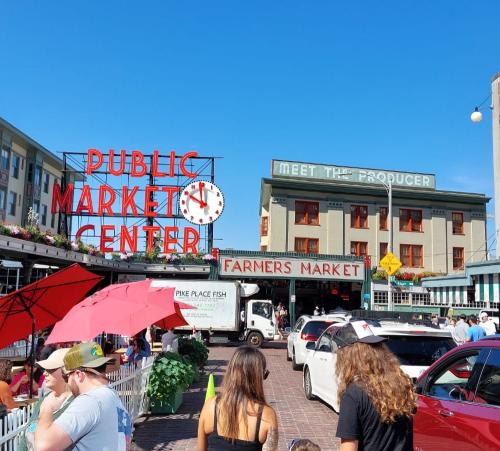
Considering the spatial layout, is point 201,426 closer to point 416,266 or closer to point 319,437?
point 319,437

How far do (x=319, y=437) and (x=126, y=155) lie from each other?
95.0 ft

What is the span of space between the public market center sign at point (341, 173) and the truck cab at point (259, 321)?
15592 millimetres

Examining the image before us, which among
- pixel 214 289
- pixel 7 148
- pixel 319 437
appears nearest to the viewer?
pixel 319 437

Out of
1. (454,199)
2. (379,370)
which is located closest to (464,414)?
(379,370)

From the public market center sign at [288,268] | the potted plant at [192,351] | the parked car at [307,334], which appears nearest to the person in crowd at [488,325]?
the parked car at [307,334]

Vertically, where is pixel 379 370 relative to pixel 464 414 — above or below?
above

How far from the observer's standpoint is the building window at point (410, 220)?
3753cm

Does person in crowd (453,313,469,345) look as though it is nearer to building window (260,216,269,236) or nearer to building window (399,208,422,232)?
building window (399,208,422,232)

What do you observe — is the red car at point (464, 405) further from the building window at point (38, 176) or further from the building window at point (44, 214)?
the building window at point (44, 214)

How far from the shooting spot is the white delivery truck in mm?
24719

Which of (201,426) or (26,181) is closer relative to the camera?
(201,426)

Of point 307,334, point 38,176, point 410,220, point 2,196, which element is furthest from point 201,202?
point 38,176

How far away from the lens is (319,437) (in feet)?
A: 27.5

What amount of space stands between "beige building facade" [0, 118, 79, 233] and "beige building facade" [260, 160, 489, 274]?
1894cm
